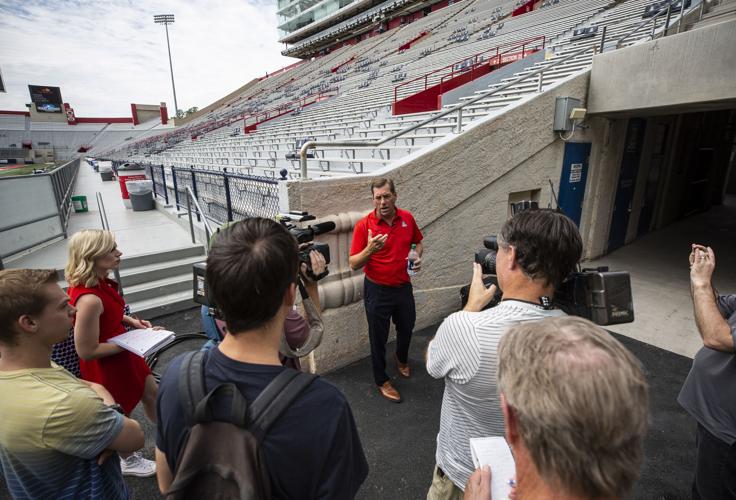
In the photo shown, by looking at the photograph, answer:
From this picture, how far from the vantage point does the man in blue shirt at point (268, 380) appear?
88 cm

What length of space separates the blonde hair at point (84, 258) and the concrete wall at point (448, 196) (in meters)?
1.42

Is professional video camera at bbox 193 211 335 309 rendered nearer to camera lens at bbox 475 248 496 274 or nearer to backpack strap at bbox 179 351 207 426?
backpack strap at bbox 179 351 207 426

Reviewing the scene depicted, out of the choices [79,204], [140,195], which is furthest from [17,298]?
[79,204]

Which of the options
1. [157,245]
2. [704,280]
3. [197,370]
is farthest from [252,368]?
[157,245]

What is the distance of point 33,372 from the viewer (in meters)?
1.34

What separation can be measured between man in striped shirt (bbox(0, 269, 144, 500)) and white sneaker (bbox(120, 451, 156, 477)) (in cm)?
110

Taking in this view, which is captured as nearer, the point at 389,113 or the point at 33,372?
the point at 33,372

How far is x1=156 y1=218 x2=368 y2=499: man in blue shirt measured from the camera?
877 mm

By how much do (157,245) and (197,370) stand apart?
5.84m

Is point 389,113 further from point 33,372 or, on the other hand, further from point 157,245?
point 33,372

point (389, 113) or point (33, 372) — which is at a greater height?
point (389, 113)

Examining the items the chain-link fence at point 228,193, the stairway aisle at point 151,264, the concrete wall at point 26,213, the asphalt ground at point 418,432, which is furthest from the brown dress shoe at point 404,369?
the concrete wall at point 26,213

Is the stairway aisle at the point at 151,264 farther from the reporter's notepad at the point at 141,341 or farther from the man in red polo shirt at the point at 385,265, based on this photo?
the man in red polo shirt at the point at 385,265

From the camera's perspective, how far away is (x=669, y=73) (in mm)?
4719
